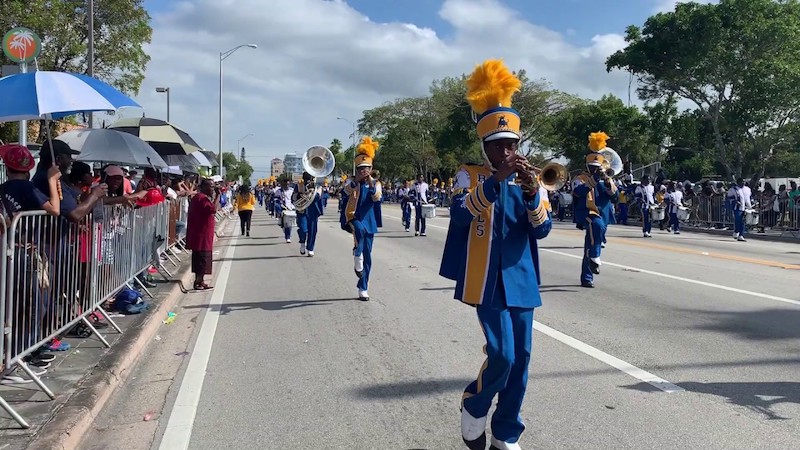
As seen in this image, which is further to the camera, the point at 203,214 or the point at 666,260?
the point at 666,260

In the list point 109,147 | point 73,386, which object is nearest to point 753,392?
point 73,386

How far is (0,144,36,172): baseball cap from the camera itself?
5.83 metres

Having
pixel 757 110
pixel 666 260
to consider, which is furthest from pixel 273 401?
pixel 757 110

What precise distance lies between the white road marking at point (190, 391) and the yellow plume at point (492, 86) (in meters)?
2.89

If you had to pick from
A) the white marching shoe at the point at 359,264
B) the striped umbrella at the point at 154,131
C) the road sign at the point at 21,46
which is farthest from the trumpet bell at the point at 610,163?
the road sign at the point at 21,46

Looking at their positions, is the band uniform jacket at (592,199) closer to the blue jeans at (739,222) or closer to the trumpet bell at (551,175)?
the trumpet bell at (551,175)

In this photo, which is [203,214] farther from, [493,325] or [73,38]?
[73,38]

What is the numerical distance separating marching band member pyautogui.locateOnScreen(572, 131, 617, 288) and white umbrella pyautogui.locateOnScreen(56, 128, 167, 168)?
661 centimetres

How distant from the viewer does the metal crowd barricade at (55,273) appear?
4922 mm

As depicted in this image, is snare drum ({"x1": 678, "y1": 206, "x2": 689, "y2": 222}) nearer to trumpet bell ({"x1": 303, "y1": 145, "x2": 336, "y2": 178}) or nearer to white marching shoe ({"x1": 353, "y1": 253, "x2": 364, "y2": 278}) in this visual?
trumpet bell ({"x1": 303, "y1": 145, "x2": 336, "y2": 178})

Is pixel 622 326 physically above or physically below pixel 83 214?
below

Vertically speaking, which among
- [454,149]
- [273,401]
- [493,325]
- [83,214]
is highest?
[454,149]

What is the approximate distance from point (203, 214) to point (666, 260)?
9.44 m

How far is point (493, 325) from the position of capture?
3.94 m
